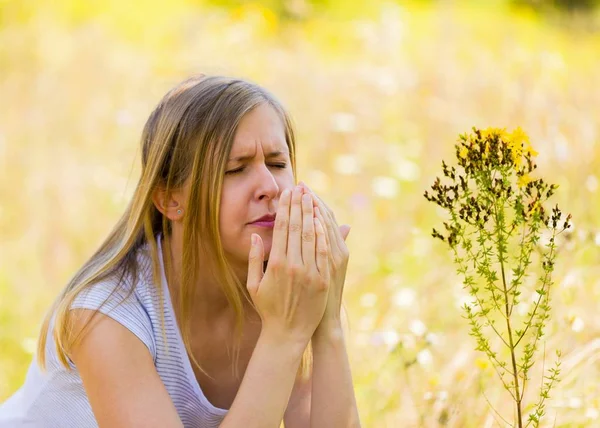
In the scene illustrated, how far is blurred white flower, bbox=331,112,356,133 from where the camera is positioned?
488 cm

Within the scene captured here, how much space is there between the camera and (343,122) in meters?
4.93

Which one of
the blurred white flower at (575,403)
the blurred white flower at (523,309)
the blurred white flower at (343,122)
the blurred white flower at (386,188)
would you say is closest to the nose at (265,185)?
the blurred white flower at (575,403)

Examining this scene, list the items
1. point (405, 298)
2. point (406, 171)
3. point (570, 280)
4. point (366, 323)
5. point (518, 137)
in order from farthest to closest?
1. point (406, 171)
2. point (366, 323)
3. point (405, 298)
4. point (570, 280)
5. point (518, 137)

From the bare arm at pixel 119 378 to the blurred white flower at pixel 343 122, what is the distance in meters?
3.07

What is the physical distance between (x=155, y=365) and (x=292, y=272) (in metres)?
A: 0.52

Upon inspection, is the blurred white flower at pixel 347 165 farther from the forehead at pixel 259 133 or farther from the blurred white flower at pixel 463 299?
the forehead at pixel 259 133

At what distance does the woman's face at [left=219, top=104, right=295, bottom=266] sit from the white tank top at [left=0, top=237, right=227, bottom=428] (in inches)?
11.3

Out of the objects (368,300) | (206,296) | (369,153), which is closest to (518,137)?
(206,296)

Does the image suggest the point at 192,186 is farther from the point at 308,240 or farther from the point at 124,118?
the point at 124,118

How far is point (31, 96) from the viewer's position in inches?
221

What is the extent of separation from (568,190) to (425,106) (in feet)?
5.21

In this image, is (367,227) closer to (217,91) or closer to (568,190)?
(568,190)

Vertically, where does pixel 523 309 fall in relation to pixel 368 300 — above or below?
below

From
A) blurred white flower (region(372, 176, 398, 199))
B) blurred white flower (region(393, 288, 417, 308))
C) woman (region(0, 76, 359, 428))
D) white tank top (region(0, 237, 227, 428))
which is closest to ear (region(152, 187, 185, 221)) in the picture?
woman (region(0, 76, 359, 428))
